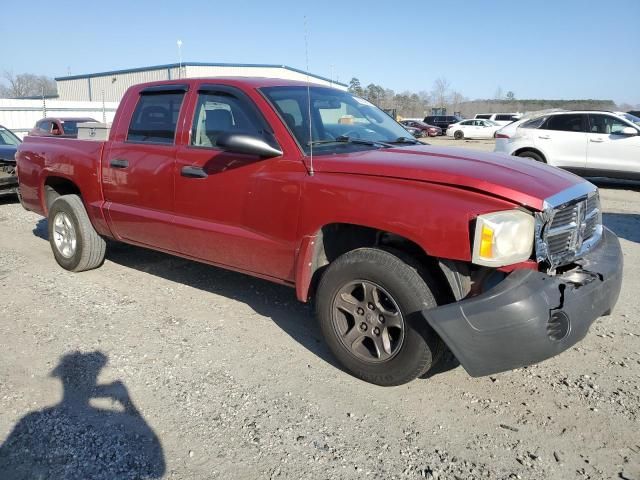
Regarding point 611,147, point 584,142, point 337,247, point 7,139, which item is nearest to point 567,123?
point 584,142

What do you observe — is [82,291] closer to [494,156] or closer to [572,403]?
[494,156]

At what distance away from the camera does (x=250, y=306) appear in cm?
470

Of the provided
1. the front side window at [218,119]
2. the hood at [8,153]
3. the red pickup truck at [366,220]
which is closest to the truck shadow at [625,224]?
the red pickup truck at [366,220]

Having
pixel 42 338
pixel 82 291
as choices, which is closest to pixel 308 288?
pixel 42 338

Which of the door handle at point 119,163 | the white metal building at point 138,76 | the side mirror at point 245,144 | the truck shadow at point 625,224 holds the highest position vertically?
the white metal building at point 138,76

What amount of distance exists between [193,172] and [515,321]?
8.39 ft

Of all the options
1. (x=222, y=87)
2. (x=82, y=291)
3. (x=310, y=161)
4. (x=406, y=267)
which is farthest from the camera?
(x=82, y=291)

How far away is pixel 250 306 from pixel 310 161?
1716mm

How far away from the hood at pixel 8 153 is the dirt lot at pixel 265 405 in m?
6.12

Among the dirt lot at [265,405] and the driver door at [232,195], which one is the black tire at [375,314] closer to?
the dirt lot at [265,405]

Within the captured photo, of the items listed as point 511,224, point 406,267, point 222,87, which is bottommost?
point 406,267

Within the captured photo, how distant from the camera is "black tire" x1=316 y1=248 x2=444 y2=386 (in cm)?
303

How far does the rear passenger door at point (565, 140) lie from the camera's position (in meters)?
11.2

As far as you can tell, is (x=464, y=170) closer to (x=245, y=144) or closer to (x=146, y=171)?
(x=245, y=144)
